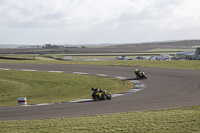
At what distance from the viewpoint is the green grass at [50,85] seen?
28.8 m

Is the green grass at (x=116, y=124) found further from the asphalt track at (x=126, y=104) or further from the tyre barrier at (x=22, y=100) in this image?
the tyre barrier at (x=22, y=100)

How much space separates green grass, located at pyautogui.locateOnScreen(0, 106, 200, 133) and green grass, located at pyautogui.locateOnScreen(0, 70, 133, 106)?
12.1 metres

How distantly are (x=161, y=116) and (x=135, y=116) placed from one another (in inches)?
51.4

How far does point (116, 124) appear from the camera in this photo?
13625mm

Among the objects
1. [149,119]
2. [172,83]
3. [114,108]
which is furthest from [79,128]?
[172,83]

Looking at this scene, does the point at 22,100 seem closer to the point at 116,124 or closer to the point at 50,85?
the point at 116,124

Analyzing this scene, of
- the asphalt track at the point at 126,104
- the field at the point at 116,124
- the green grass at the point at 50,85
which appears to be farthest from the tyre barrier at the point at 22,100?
the field at the point at 116,124

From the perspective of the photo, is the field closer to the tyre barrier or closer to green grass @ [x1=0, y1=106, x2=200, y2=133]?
green grass @ [x1=0, y1=106, x2=200, y2=133]

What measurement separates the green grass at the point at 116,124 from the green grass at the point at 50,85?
12061 mm

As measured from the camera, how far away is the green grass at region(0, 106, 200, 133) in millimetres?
12586

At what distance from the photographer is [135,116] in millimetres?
15508

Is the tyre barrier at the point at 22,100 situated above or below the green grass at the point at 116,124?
below

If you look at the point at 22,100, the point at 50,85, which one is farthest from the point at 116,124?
the point at 50,85

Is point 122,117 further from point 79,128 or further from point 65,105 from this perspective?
point 65,105
